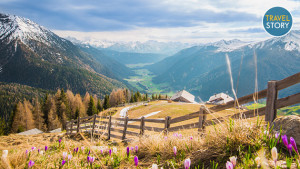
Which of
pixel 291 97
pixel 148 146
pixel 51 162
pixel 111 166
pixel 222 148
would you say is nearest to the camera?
pixel 222 148

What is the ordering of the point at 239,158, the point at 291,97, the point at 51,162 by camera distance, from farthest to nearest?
the point at 291,97 → the point at 51,162 → the point at 239,158

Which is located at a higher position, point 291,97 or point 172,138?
point 291,97

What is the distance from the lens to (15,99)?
14088 centimetres

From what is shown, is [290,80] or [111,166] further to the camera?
[290,80]

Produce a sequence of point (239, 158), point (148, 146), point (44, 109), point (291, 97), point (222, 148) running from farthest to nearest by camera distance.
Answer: point (44, 109) → point (291, 97) → point (148, 146) → point (222, 148) → point (239, 158)

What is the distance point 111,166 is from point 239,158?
210 cm

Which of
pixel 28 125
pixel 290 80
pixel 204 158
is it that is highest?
pixel 290 80

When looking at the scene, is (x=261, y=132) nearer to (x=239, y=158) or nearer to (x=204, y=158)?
(x=239, y=158)

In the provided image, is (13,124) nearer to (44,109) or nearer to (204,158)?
(44,109)

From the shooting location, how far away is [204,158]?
101 inches

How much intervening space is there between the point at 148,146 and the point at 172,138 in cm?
55

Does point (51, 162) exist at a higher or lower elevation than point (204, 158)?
lower

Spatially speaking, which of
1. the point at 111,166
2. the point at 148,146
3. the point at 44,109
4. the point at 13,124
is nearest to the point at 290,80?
the point at 148,146

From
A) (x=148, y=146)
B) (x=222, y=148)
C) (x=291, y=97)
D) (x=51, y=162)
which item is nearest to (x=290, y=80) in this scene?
(x=291, y=97)
